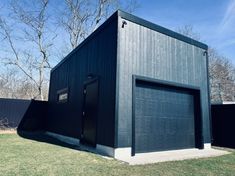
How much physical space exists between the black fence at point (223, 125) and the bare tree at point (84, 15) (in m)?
15.0

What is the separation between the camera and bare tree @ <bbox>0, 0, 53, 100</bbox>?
19.3 m

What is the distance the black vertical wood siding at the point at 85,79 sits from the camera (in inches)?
258

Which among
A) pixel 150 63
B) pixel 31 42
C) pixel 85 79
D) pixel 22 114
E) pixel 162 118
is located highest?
pixel 31 42

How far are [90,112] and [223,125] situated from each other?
551cm

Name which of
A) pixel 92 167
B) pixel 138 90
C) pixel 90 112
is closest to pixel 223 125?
pixel 138 90

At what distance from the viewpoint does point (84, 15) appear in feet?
69.2

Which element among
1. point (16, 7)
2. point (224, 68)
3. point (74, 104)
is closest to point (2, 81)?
point (16, 7)

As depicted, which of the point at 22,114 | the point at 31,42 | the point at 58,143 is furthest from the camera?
the point at 31,42

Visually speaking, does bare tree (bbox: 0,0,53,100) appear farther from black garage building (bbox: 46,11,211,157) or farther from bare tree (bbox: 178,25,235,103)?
bare tree (bbox: 178,25,235,103)

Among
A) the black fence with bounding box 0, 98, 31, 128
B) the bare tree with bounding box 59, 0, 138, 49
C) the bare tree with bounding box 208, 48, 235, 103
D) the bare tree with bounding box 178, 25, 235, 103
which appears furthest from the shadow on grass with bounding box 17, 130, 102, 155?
the bare tree with bounding box 208, 48, 235, 103

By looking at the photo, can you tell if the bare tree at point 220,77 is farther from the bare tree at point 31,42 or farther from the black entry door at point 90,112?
the black entry door at point 90,112

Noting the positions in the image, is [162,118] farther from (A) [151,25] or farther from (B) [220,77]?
(B) [220,77]

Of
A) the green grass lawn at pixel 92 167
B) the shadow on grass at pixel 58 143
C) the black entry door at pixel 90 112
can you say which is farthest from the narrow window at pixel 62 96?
the green grass lawn at pixel 92 167

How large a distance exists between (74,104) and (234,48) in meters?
15.0
